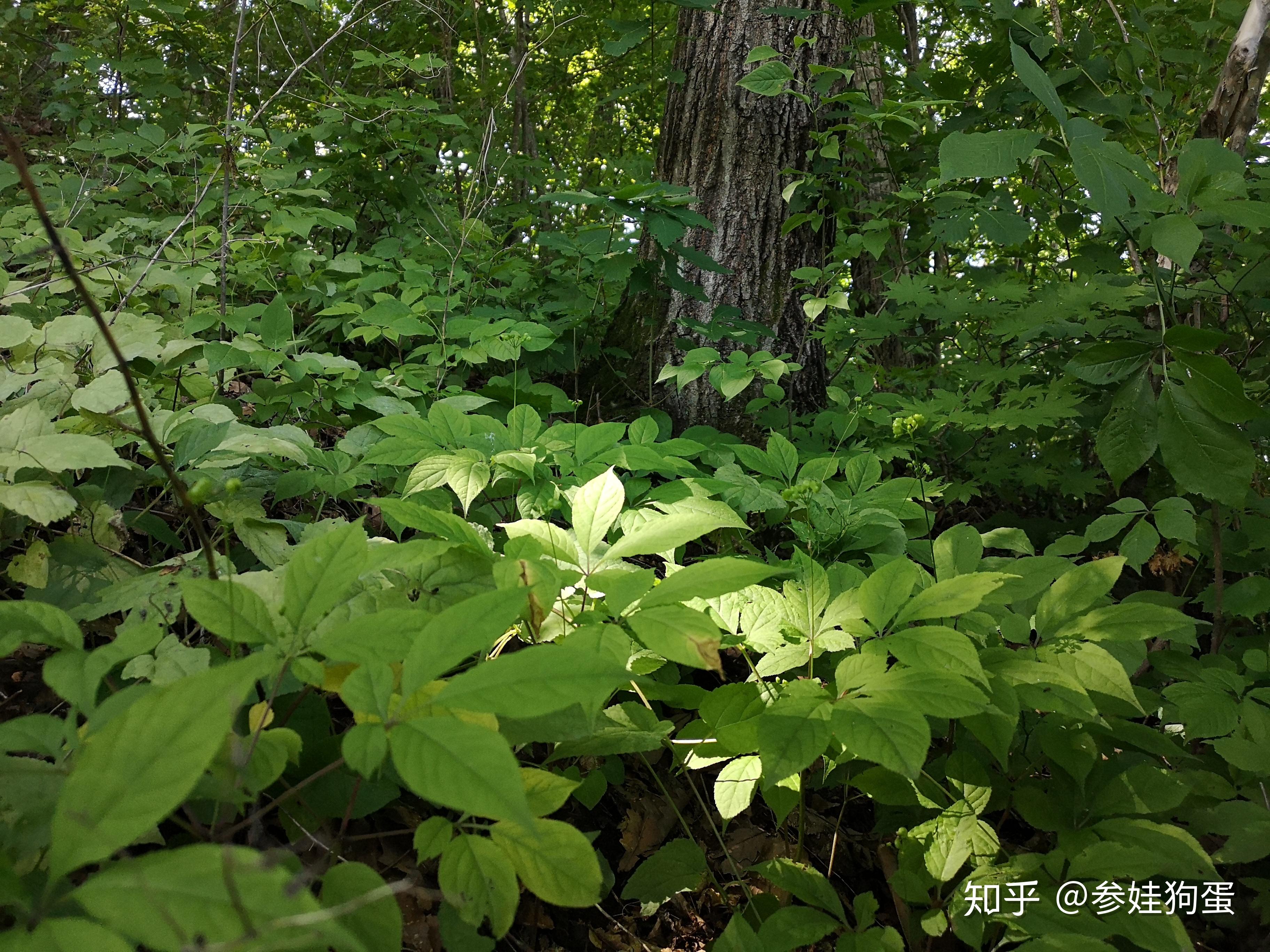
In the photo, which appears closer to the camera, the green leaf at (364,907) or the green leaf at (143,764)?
the green leaf at (143,764)

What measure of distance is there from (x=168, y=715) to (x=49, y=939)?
158 mm

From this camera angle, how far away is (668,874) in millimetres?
1194

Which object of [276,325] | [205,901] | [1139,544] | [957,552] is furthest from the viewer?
[276,325]

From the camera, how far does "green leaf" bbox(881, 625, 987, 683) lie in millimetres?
980

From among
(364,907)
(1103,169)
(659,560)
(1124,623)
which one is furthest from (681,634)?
(1103,169)

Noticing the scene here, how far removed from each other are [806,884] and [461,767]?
30.2 inches

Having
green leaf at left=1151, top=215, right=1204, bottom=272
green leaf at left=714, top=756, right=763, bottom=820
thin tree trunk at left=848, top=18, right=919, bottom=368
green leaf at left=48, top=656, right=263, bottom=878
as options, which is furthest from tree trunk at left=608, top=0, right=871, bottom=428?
green leaf at left=48, top=656, right=263, bottom=878

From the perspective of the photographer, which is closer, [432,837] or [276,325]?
[432,837]

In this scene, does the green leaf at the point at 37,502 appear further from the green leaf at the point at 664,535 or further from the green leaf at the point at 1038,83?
the green leaf at the point at 1038,83

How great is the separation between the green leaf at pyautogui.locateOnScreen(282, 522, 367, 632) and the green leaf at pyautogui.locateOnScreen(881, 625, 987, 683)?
763 millimetres

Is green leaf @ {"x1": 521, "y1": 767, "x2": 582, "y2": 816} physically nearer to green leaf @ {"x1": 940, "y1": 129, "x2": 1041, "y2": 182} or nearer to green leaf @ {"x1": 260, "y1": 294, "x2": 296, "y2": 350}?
green leaf @ {"x1": 940, "y1": 129, "x2": 1041, "y2": 182}

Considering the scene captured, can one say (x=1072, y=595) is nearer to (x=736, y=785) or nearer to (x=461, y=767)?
(x=736, y=785)

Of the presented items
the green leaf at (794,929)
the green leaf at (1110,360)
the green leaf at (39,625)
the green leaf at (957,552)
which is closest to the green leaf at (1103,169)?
the green leaf at (1110,360)

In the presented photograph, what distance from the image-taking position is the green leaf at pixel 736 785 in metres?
1.17
